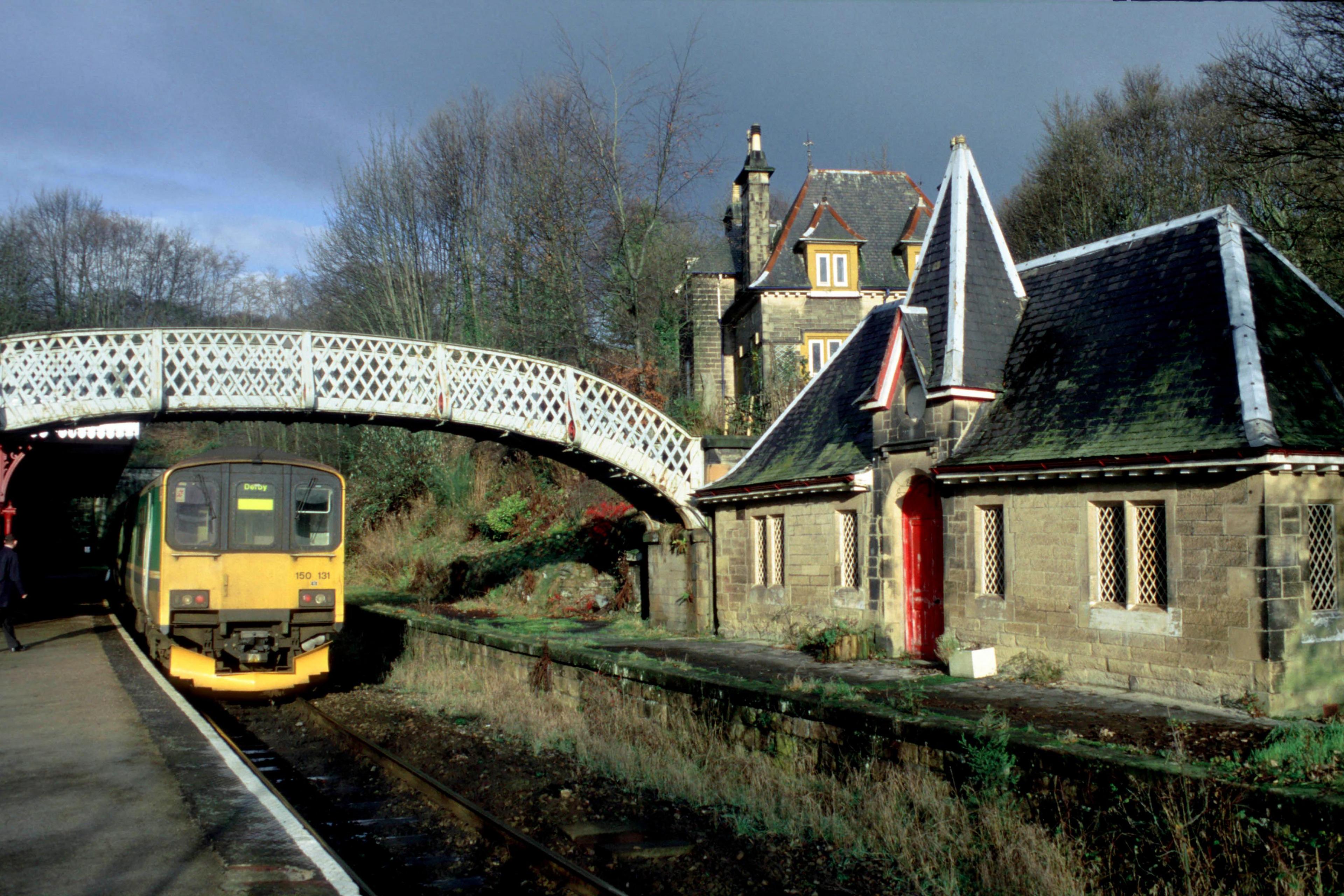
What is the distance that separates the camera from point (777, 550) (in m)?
18.4

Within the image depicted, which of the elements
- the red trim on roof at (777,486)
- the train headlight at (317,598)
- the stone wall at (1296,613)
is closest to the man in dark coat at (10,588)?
the train headlight at (317,598)

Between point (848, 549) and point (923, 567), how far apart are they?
59.0 inches

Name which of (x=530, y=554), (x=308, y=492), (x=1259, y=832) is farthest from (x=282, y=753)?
(x=530, y=554)

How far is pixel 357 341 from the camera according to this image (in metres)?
18.8

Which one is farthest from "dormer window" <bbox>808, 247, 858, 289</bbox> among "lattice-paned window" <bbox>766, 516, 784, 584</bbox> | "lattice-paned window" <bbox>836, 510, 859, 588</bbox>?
"lattice-paned window" <bbox>836, 510, 859, 588</bbox>

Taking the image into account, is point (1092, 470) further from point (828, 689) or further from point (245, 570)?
point (245, 570)

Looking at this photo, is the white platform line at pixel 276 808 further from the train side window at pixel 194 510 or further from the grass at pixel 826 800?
the grass at pixel 826 800

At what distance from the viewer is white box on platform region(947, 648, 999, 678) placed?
13.1 meters

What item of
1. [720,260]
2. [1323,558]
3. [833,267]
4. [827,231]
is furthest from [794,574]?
[720,260]

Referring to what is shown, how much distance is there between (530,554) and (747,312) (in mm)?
11984

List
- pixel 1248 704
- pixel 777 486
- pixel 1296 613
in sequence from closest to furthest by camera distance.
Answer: pixel 1248 704 < pixel 1296 613 < pixel 777 486

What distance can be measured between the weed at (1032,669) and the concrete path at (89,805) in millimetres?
9597

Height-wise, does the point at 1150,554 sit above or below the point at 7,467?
below

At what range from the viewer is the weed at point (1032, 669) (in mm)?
12453
